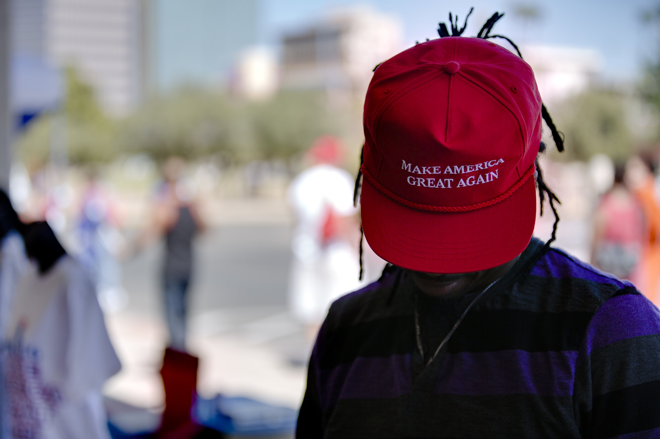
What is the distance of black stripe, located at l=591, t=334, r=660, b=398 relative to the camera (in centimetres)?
84

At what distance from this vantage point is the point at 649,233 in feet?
17.7

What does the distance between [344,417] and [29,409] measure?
1561mm

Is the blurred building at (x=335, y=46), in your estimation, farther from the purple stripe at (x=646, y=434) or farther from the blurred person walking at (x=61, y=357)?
the purple stripe at (x=646, y=434)

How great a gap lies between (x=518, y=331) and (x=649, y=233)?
5.04 metres

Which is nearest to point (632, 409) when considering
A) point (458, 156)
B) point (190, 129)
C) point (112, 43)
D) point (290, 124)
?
point (458, 156)

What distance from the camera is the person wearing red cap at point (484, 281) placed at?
863mm

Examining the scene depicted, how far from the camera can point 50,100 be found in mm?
5629

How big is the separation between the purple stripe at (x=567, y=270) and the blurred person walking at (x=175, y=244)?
522 cm

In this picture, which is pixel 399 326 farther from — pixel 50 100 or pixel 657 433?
pixel 50 100

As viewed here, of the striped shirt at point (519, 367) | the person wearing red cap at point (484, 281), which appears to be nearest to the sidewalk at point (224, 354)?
the striped shirt at point (519, 367)

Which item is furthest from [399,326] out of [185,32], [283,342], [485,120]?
[185,32]

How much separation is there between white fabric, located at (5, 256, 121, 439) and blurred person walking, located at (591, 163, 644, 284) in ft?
13.6

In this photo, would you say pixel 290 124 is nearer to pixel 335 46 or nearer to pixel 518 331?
pixel 518 331

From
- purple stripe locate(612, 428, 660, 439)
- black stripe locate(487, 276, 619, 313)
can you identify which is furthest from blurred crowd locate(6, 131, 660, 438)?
purple stripe locate(612, 428, 660, 439)
